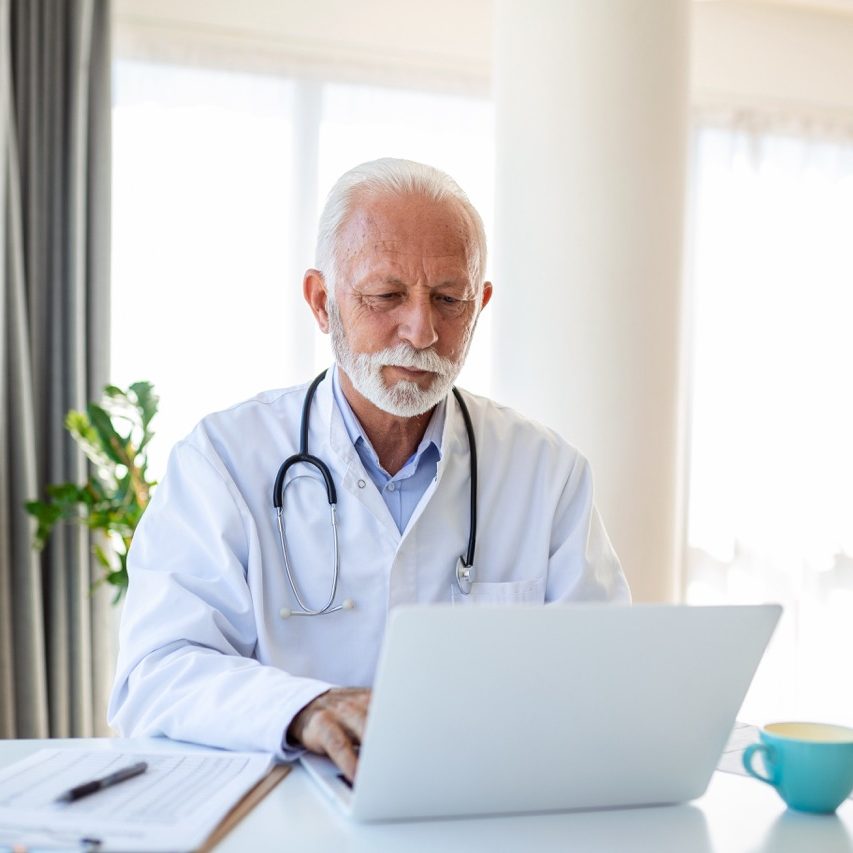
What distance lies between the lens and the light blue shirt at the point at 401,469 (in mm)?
1727

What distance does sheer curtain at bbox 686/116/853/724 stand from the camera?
430 centimetres

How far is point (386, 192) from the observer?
169 centimetres

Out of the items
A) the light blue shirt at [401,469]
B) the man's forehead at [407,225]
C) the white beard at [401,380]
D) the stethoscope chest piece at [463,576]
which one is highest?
the man's forehead at [407,225]

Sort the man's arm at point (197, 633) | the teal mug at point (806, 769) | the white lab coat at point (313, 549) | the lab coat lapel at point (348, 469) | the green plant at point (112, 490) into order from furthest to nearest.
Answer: the green plant at point (112, 490), the lab coat lapel at point (348, 469), the white lab coat at point (313, 549), the man's arm at point (197, 633), the teal mug at point (806, 769)

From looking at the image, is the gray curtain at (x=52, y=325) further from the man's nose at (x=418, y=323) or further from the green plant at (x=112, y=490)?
the man's nose at (x=418, y=323)

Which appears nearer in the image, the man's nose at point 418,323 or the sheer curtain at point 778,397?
the man's nose at point 418,323

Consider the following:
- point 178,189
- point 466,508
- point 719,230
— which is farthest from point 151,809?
point 719,230

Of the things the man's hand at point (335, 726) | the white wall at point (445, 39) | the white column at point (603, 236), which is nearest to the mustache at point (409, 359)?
the man's hand at point (335, 726)

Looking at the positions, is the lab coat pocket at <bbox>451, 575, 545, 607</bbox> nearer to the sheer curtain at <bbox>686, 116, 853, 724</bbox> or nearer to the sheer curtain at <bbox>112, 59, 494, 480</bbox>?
the sheer curtain at <bbox>112, 59, 494, 480</bbox>

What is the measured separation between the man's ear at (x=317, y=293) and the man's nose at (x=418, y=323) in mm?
184

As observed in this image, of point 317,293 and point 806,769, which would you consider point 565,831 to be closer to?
point 806,769

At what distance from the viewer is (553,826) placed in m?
Result: 0.95

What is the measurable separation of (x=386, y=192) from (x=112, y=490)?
1818mm

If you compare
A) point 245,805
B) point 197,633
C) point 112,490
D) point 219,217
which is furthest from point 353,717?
point 219,217
